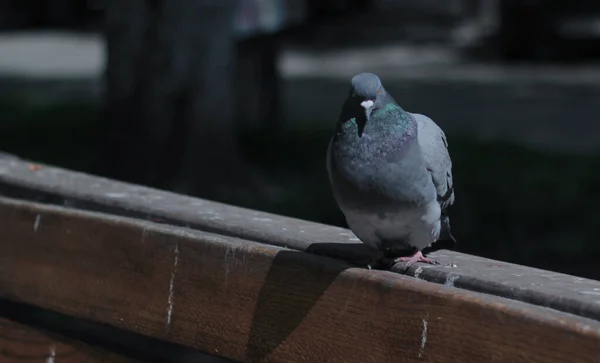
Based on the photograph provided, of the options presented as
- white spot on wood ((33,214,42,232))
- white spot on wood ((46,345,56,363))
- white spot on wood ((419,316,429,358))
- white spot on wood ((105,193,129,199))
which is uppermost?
white spot on wood ((419,316,429,358))

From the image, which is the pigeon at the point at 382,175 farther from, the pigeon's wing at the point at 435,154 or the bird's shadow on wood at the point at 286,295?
the bird's shadow on wood at the point at 286,295

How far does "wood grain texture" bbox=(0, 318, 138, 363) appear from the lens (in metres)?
2.04

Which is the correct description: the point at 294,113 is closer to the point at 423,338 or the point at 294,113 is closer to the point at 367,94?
the point at 367,94

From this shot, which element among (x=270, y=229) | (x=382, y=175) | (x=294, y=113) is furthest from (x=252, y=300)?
(x=294, y=113)

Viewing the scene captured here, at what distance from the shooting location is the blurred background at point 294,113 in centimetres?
612

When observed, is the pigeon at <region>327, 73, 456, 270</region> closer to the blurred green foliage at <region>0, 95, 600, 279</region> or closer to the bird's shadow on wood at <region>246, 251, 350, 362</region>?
the bird's shadow on wood at <region>246, 251, 350, 362</region>

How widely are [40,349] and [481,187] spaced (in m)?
4.67

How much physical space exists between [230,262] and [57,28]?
62.9ft

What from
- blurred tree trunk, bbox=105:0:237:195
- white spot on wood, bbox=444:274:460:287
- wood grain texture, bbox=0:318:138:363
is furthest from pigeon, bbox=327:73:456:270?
blurred tree trunk, bbox=105:0:237:195

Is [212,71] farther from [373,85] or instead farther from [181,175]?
[373,85]

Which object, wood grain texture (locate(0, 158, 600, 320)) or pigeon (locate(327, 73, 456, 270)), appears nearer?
wood grain texture (locate(0, 158, 600, 320))

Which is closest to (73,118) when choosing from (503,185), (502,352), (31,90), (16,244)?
(31,90)

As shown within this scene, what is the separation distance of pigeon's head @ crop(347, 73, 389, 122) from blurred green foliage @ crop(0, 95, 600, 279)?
339cm

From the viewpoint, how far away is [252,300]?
1896 millimetres
